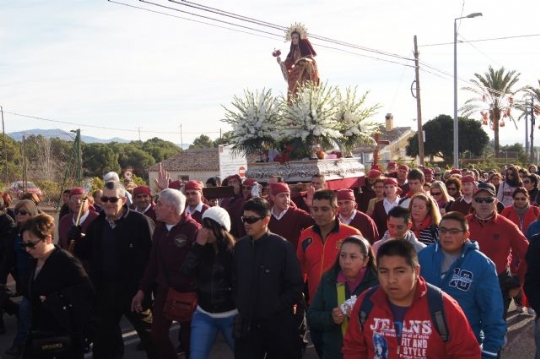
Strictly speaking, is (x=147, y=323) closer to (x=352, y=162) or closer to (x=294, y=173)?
(x=294, y=173)

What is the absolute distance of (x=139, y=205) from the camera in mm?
8734

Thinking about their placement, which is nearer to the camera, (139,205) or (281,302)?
(281,302)

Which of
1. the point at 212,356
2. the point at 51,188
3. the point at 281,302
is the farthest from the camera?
the point at 51,188

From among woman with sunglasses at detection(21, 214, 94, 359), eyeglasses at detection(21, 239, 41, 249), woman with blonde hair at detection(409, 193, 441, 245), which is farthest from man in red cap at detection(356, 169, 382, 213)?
eyeglasses at detection(21, 239, 41, 249)

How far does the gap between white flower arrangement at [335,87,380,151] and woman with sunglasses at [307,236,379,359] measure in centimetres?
628

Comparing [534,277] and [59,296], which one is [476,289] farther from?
[59,296]

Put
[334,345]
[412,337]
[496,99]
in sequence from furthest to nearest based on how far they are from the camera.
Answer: [496,99]
[334,345]
[412,337]

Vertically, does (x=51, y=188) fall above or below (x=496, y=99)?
below

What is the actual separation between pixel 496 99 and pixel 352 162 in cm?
3015

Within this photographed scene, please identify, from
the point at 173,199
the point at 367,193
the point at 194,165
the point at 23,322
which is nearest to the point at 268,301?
the point at 173,199

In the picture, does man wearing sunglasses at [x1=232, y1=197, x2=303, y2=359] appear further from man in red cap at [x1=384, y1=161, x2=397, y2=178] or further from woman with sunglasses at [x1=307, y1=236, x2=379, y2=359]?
man in red cap at [x1=384, y1=161, x2=397, y2=178]

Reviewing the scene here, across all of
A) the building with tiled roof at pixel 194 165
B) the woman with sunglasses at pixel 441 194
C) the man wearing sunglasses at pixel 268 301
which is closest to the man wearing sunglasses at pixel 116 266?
the man wearing sunglasses at pixel 268 301

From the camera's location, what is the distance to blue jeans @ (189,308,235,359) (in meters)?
4.91

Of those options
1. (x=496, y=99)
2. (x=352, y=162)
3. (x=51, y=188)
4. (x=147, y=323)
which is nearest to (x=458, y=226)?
(x=147, y=323)
